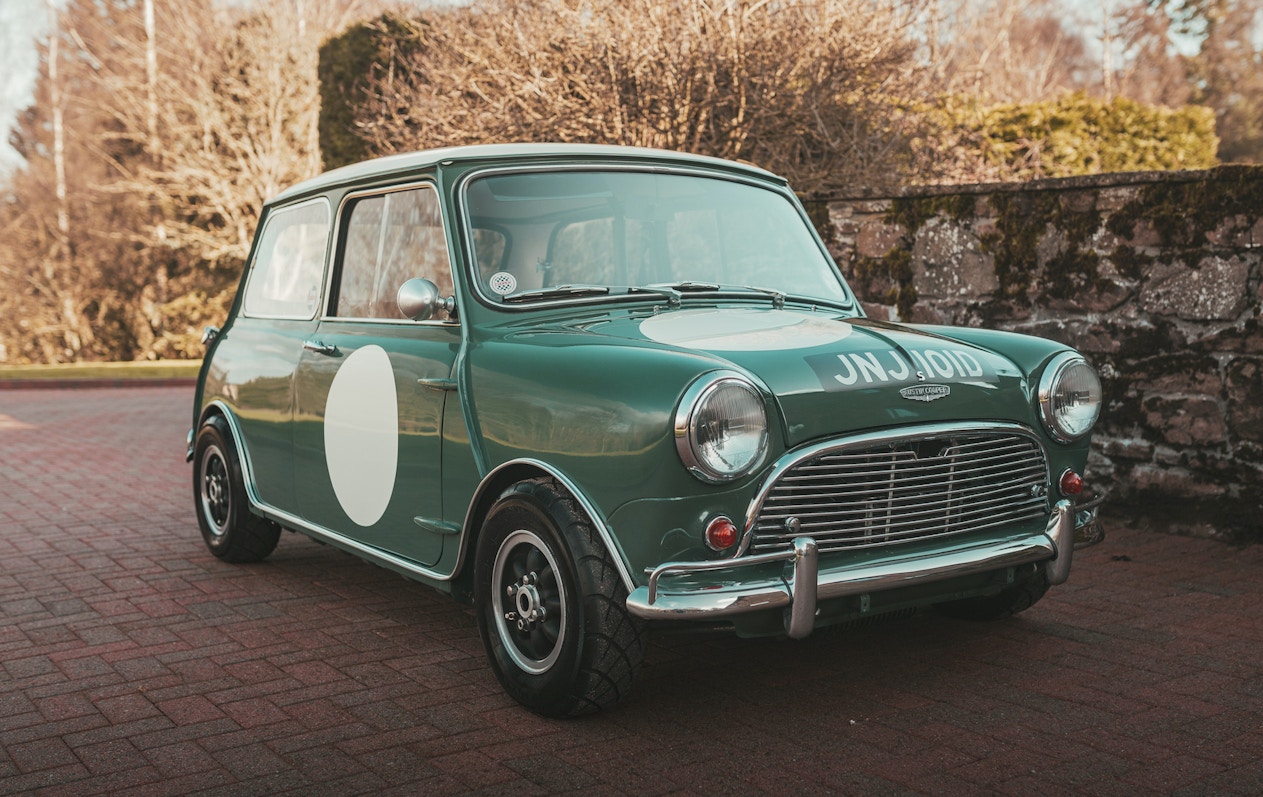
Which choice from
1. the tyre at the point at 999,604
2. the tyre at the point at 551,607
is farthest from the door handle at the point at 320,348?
the tyre at the point at 999,604

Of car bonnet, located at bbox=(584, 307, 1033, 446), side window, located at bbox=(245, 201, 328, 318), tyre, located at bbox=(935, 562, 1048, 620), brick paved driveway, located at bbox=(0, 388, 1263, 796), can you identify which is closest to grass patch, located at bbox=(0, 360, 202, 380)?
side window, located at bbox=(245, 201, 328, 318)

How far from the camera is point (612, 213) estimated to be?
4277mm

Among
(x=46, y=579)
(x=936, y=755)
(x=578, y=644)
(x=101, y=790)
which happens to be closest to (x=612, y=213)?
(x=578, y=644)

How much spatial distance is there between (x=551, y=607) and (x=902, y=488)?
1.06 meters

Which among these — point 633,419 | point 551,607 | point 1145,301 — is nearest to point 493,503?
point 551,607

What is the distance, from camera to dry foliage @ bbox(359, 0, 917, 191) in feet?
34.9

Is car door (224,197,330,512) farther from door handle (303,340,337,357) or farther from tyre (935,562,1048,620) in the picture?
tyre (935,562,1048,620)

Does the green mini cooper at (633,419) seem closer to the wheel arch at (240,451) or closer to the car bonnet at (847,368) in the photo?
the car bonnet at (847,368)

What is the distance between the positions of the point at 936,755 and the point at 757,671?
34.9 inches

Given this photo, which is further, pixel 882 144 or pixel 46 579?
pixel 882 144

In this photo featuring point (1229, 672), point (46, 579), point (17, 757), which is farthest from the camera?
point (46, 579)

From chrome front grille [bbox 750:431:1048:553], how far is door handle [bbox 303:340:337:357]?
215 cm

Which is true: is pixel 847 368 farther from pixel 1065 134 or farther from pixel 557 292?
→ pixel 1065 134

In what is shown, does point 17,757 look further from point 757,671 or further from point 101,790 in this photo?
point 757,671
